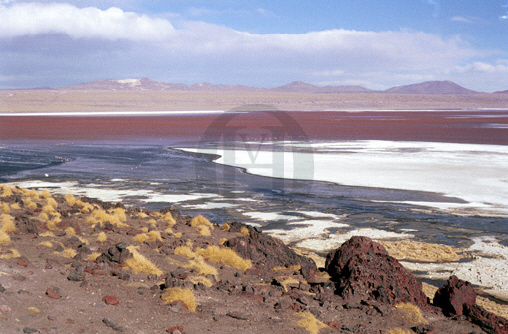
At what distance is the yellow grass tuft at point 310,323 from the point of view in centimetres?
761

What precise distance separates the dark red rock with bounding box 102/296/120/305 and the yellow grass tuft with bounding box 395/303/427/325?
4151 millimetres

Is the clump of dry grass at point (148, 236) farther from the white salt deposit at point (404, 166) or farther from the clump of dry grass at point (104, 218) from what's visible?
the white salt deposit at point (404, 166)

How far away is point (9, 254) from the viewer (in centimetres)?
899

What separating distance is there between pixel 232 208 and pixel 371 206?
443 centimetres

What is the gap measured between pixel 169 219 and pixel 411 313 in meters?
6.26

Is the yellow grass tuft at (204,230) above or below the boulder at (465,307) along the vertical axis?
above

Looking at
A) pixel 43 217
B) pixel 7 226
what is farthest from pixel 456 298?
pixel 43 217

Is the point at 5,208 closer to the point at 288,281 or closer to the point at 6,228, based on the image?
the point at 6,228

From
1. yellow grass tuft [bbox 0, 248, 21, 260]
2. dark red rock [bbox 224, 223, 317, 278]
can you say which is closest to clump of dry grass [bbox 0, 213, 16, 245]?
yellow grass tuft [bbox 0, 248, 21, 260]

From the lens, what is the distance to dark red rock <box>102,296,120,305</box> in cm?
766

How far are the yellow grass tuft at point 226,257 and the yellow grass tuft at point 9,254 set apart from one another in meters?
3.20

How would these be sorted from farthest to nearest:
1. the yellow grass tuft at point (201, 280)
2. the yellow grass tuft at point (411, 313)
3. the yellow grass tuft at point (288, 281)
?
the yellow grass tuft at point (288, 281) < the yellow grass tuft at point (201, 280) < the yellow grass tuft at point (411, 313)

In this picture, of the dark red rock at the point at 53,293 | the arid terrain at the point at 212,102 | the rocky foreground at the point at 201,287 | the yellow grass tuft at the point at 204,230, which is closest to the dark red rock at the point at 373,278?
the rocky foreground at the point at 201,287

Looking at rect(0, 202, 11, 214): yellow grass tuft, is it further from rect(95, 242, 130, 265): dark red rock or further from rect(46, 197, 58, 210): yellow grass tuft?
rect(95, 242, 130, 265): dark red rock
